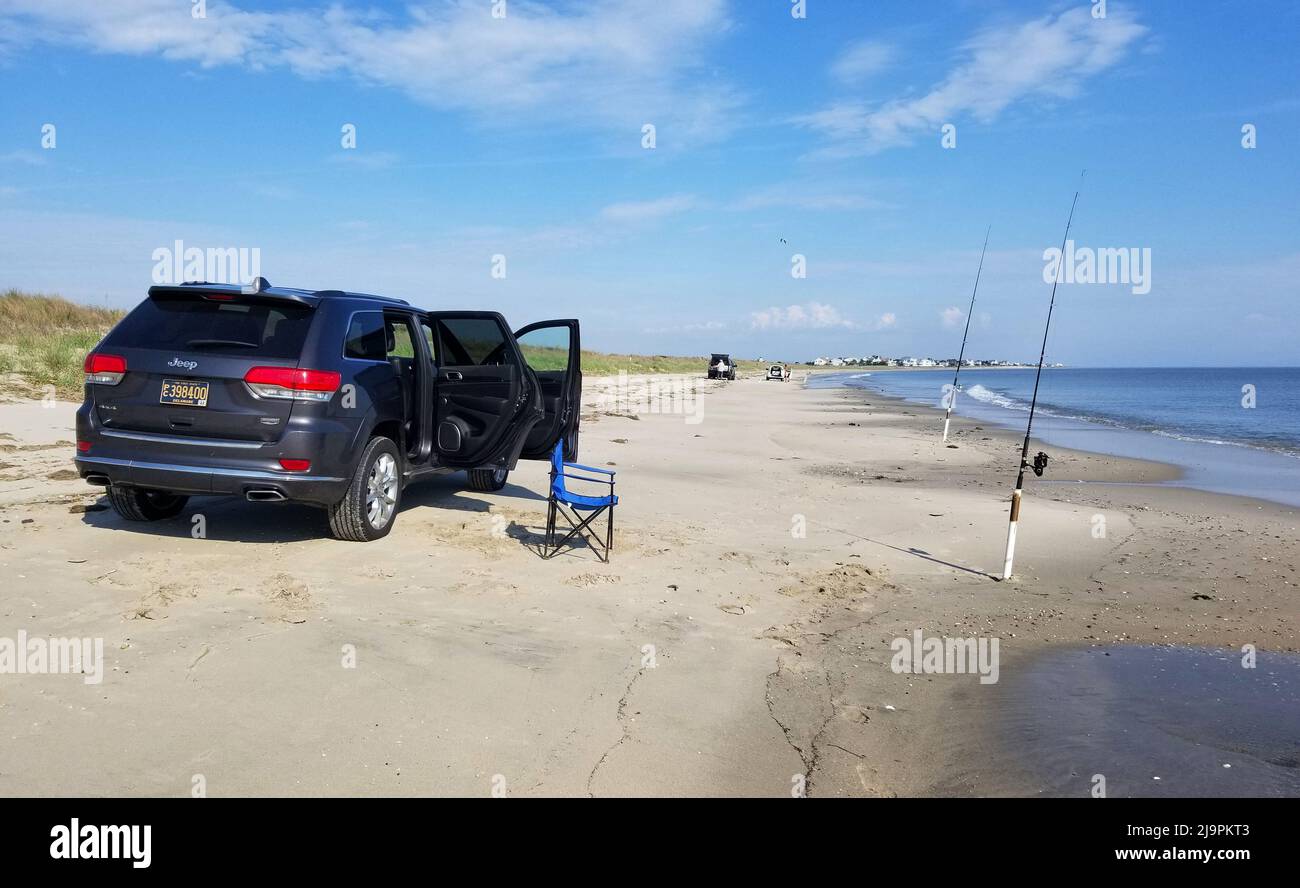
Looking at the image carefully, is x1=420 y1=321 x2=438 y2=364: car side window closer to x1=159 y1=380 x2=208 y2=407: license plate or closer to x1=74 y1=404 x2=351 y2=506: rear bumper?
x1=74 y1=404 x2=351 y2=506: rear bumper

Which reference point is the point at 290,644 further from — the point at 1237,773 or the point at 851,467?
the point at 851,467

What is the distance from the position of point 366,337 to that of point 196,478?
5.89 feet

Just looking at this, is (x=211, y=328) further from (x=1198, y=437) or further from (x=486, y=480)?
(x=1198, y=437)

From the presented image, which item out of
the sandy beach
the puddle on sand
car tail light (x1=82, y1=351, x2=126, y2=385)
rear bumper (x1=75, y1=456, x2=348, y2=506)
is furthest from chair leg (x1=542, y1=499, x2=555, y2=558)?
the puddle on sand

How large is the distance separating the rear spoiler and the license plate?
660 millimetres

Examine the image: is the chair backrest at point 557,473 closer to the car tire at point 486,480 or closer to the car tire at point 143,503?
the car tire at point 486,480

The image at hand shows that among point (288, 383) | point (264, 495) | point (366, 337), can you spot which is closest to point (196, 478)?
point (264, 495)

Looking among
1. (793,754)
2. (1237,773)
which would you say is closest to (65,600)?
(793,754)

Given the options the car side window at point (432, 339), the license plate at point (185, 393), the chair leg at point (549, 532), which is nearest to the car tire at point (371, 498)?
the license plate at point (185, 393)

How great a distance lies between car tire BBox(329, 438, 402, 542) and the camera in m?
6.95

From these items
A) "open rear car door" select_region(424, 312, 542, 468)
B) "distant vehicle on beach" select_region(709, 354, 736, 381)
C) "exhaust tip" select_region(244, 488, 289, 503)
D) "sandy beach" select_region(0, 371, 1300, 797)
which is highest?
"distant vehicle on beach" select_region(709, 354, 736, 381)

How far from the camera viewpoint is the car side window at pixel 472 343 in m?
8.62

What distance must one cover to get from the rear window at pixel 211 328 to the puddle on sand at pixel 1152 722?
537 cm

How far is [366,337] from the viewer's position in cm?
732
